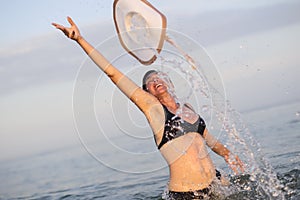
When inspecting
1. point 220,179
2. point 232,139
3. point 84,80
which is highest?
point 84,80

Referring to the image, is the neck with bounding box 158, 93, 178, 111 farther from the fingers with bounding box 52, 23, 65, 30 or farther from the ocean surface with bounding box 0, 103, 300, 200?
the fingers with bounding box 52, 23, 65, 30

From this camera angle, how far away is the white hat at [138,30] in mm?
5793

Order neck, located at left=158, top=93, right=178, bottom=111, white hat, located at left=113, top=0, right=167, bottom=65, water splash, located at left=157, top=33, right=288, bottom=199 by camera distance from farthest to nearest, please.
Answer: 1. water splash, located at left=157, top=33, right=288, bottom=199
2. white hat, located at left=113, top=0, right=167, bottom=65
3. neck, located at left=158, top=93, right=178, bottom=111

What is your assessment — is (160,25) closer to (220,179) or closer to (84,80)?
(84,80)

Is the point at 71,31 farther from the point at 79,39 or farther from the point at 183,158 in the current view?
the point at 183,158

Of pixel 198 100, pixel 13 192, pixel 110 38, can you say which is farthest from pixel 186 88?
pixel 13 192

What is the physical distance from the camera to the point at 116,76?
5.44 metres

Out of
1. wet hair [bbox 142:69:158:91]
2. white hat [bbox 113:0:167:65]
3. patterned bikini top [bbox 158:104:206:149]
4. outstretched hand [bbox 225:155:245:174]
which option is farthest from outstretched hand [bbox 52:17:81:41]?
outstretched hand [bbox 225:155:245:174]

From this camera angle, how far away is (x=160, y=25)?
5660mm

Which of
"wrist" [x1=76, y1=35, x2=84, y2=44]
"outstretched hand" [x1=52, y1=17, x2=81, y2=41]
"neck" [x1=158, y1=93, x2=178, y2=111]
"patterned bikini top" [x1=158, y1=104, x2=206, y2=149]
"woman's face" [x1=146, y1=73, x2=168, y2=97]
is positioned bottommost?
"patterned bikini top" [x1=158, y1=104, x2=206, y2=149]

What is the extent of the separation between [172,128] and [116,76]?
2.87 feet

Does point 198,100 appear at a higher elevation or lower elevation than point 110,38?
lower

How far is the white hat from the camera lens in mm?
5793

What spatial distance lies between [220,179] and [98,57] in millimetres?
2021
